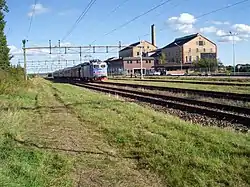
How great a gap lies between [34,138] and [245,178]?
21.5ft

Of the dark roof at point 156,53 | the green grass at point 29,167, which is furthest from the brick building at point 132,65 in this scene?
the green grass at point 29,167

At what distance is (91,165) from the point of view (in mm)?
7625

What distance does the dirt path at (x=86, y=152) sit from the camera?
6.63m

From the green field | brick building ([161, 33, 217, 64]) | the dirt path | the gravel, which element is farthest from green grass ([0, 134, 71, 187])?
brick building ([161, 33, 217, 64])

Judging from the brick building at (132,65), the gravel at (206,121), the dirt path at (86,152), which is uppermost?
the brick building at (132,65)

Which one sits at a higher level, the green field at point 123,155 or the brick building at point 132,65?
the brick building at point 132,65

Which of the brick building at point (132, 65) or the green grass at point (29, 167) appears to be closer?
the green grass at point (29, 167)

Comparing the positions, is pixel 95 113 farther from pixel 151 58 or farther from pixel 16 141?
pixel 151 58

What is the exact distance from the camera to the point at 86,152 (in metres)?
8.81

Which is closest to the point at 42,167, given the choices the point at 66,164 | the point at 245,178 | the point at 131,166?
the point at 66,164

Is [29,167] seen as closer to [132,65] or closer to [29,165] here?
[29,165]

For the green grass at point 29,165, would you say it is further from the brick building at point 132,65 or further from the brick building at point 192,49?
the brick building at point 192,49

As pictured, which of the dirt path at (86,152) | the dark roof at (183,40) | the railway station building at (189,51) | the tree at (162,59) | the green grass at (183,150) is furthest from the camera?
the tree at (162,59)

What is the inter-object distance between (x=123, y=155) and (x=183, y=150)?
135cm
